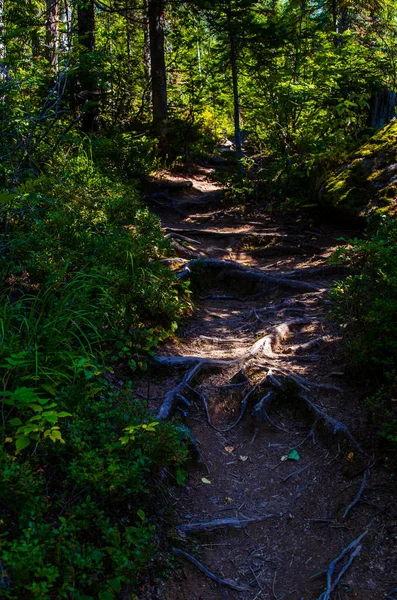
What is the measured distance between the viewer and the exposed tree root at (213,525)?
3.40 meters

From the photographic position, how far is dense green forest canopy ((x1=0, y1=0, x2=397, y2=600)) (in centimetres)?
256

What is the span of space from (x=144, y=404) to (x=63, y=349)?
0.87 meters

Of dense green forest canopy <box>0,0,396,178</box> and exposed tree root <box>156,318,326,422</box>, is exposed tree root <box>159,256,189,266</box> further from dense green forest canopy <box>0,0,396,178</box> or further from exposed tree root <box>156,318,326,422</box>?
dense green forest canopy <box>0,0,396,178</box>

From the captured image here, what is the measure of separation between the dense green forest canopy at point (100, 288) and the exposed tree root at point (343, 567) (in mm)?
839

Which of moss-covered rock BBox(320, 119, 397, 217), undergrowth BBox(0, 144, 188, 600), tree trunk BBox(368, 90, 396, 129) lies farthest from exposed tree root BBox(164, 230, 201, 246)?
tree trunk BBox(368, 90, 396, 129)

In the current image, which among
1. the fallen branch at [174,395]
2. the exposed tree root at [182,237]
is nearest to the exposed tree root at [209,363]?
the fallen branch at [174,395]

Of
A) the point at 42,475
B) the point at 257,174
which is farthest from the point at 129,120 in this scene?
the point at 42,475

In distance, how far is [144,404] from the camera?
3.44 m

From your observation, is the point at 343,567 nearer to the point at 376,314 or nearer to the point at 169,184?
the point at 376,314

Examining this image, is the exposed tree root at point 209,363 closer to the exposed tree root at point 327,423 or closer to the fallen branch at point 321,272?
the exposed tree root at point 327,423

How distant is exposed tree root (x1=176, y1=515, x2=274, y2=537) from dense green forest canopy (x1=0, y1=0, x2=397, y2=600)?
1.15 feet

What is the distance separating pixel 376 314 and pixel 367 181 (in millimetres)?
5532

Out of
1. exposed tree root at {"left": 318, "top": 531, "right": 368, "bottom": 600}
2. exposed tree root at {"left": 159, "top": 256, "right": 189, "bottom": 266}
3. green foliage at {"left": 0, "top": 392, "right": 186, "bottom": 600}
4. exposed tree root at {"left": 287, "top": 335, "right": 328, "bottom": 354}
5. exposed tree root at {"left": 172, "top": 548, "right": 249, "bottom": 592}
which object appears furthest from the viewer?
exposed tree root at {"left": 159, "top": 256, "right": 189, "bottom": 266}

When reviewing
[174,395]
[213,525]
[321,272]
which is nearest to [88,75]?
[321,272]
